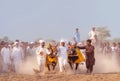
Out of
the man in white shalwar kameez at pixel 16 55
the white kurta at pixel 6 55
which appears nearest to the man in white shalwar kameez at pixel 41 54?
the man in white shalwar kameez at pixel 16 55

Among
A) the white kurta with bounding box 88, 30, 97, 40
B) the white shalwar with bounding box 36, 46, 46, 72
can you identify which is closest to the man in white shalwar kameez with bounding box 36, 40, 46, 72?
the white shalwar with bounding box 36, 46, 46, 72

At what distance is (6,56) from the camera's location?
2436 cm

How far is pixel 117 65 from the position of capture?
27703 mm

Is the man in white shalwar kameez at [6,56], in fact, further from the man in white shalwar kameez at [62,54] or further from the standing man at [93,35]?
the standing man at [93,35]

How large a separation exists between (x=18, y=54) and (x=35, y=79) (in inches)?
209

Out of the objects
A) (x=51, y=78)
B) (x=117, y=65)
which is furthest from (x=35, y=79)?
(x=117, y=65)

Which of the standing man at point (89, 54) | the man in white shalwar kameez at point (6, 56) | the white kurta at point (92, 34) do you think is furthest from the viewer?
the white kurta at point (92, 34)

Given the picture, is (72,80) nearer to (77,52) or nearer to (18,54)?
(77,52)

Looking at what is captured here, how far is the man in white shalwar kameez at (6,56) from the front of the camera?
24.3 metres

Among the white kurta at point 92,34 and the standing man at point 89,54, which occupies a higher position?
the white kurta at point 92,34

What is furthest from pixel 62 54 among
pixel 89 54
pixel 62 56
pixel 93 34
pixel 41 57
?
pixel 93 34

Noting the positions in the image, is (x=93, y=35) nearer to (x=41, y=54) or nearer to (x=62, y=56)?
(x=62, y=56)

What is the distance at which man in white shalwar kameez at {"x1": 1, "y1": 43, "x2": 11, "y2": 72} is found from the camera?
24.3 meters

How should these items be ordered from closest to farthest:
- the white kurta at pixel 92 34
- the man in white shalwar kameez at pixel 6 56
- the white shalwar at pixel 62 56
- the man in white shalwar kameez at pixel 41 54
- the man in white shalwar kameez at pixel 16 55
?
the man in white shalwar kameez at pixel 41 54, the white shalwar at pixel 62 56, the man in white shalwar kameez at pixel 16 55, the man in white shalwar kameez at pixel 6 56, the white kurta at pixel 92 34
